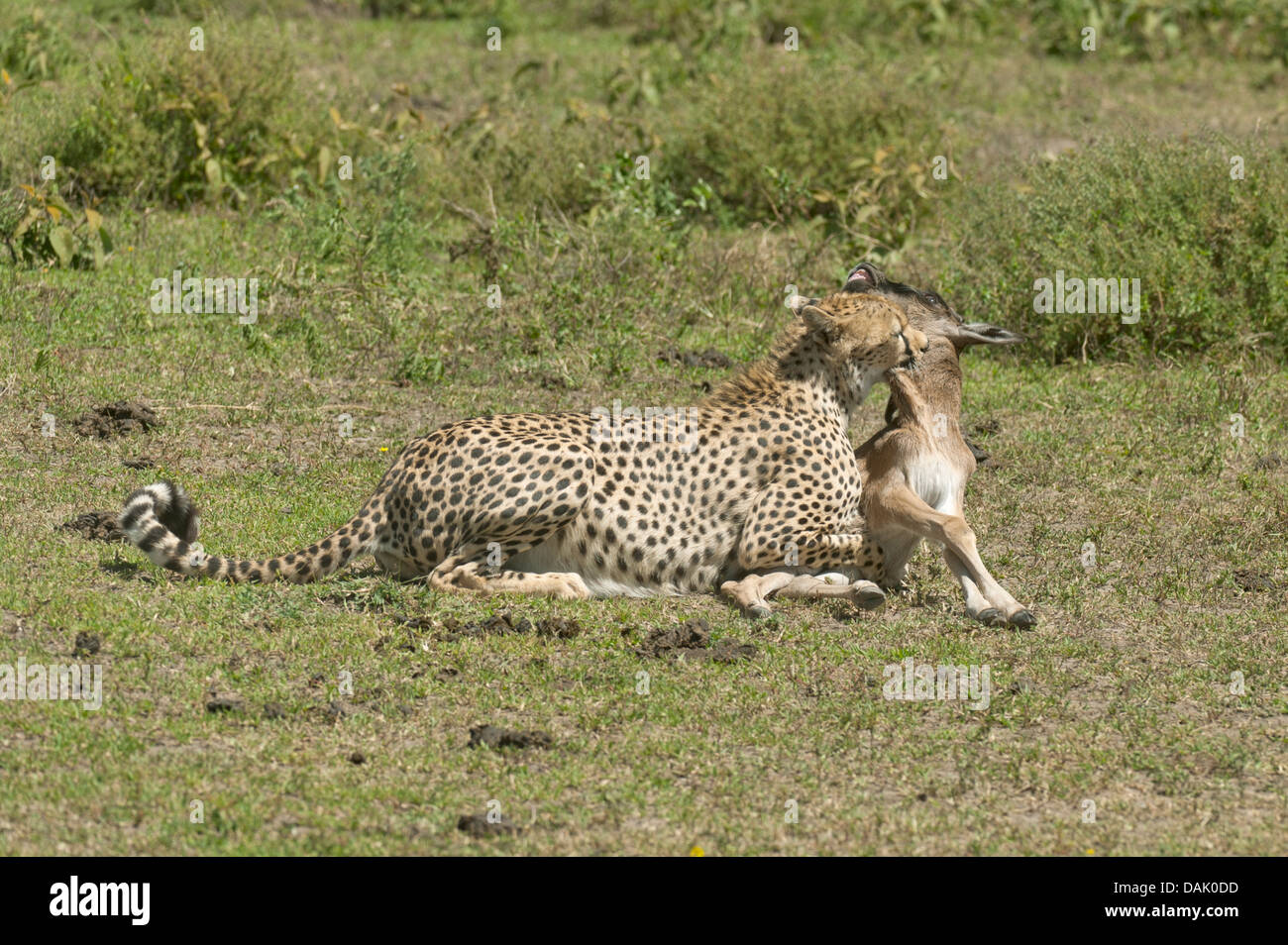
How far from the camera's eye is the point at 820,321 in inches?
297

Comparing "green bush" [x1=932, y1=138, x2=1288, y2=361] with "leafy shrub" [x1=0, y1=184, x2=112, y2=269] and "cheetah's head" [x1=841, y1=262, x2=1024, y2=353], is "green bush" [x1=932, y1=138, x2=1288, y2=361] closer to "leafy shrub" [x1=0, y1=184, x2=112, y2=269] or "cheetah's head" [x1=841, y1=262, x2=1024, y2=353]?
"cheetah's head" [x1=841, y1=262, x2=1024, y2=353]

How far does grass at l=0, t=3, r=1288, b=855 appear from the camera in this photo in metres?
5.43

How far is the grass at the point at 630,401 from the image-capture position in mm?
5430

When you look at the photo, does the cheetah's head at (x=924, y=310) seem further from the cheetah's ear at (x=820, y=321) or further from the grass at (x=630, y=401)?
the grass at (x=630, y=401)

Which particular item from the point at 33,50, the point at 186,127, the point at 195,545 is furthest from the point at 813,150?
the point at 195,545

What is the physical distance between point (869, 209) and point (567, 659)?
6.73 m

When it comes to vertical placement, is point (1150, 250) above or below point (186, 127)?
below

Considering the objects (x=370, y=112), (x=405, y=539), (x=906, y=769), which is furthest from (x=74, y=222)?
(x=906, y=769)

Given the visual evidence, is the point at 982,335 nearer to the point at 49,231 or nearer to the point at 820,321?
the point at 820,321

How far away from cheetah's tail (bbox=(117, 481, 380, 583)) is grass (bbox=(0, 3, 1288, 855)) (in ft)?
0.38

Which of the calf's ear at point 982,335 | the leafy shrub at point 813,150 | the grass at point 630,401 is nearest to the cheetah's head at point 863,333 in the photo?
the calf's ear at point 982,335

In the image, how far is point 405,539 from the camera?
7.18m

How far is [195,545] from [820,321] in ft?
9.60

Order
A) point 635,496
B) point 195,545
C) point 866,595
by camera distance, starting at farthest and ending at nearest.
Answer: point 635,496
point 866,595
point 195,545
